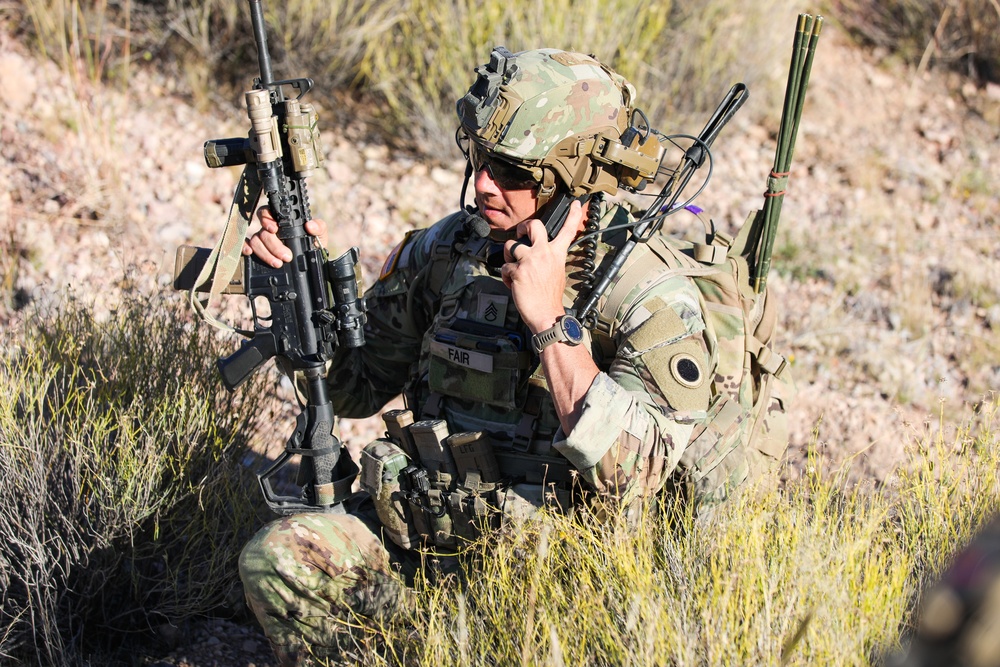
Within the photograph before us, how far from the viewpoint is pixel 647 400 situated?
7.80 ft

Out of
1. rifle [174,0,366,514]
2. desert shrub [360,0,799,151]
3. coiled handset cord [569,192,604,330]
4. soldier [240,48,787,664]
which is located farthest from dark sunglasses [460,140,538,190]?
desert shrub [360,0,799,151]

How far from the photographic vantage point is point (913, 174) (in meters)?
6.18

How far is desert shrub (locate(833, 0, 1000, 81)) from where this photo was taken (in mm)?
6914

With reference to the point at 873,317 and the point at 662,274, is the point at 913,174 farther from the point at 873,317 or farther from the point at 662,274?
the point at 662,274

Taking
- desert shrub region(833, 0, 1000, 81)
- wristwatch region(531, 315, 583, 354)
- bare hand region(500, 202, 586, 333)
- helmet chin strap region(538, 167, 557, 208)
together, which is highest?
desert shrub region(833, 0, 1000, 81)

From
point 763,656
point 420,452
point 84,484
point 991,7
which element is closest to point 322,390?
point 420,452

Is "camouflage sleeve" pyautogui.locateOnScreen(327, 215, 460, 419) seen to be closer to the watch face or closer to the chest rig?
the chest rig

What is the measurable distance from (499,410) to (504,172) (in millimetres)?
721

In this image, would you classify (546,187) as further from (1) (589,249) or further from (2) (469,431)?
(2) (469,431)

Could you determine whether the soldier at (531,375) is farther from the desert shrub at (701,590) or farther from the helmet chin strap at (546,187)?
the desert shrub at (701,590)

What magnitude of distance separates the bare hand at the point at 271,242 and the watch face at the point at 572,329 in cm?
81

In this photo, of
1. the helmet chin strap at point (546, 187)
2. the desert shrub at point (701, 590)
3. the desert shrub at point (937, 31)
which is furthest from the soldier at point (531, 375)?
the desert shrub at point (937, 31)

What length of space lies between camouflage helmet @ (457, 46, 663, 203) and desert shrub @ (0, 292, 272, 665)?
134 cm

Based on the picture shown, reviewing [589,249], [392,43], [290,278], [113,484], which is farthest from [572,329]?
[392,43]
